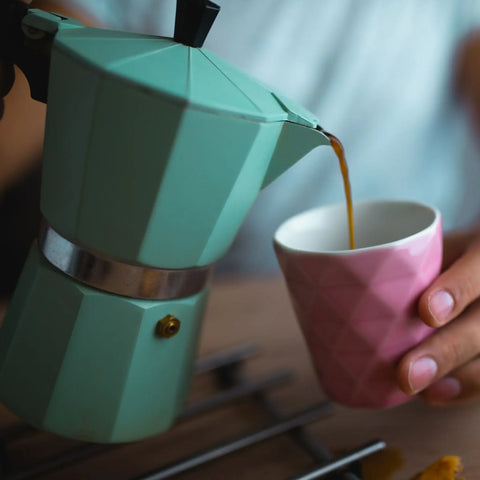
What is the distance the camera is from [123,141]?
36cm

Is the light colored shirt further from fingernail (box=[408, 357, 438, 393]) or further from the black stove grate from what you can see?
fingernail (box=[408, 357, 438, 393])

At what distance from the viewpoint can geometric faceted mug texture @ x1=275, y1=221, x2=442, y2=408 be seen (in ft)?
1.42

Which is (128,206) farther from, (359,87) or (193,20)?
(359,87)

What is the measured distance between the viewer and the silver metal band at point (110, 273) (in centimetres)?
41

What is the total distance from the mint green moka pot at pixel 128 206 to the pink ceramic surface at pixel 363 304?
78mm

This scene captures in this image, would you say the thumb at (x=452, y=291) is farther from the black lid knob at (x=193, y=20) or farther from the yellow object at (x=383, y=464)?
the black lid knob at (x=193, y=20)

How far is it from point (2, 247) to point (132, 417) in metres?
0.45

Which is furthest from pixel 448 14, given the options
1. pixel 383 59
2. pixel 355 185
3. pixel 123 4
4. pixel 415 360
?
pixel 415 360

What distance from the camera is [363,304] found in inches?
17.5

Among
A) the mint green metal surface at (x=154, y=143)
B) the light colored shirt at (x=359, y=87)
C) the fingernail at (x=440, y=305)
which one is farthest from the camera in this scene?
the light colored shirt at (x=359, y=87)

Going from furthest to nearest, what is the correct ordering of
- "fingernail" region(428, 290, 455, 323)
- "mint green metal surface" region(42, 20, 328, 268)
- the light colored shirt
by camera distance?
the light colored shirt, "fingernail" region(428, 290, 455, 323), "mint green metal surface" region(42, 20, 328, 268)

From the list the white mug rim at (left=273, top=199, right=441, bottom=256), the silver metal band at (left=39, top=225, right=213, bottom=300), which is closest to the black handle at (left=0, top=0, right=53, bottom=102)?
the silver metal band at (left=39, top=225, right=213, bottom=300)

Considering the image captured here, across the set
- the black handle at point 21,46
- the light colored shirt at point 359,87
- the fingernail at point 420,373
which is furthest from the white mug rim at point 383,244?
the light colored shirt at point 359,87

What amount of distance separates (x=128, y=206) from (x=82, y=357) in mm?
128
